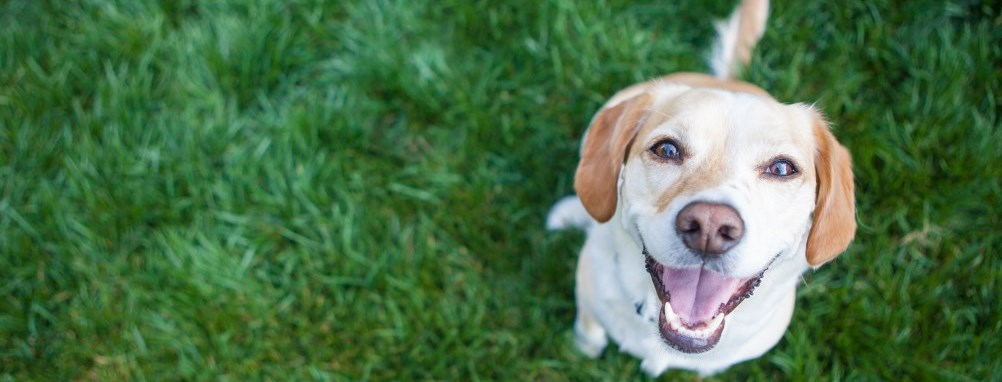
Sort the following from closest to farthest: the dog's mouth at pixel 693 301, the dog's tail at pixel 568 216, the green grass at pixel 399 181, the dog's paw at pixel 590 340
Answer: the dog's mouth at pixel 693 301 → the dog's paw at pixel 590 340 → the green grass at pixel 399 181 → the dog's tail at pixel 568 216

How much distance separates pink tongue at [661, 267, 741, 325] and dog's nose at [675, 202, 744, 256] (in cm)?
33

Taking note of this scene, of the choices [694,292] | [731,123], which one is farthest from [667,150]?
[694,292]

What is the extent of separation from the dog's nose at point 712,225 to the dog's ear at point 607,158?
0.41 metres

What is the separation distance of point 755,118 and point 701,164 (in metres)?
0.20

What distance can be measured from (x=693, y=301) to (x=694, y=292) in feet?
0.09

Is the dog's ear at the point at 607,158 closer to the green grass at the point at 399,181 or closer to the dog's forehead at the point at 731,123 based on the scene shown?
the dog's forehead at the point at 731,123

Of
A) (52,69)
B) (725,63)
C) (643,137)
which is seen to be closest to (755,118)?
(643,137)

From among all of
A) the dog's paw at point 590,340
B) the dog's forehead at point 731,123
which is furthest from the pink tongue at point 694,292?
the dog's paw at point 590,340

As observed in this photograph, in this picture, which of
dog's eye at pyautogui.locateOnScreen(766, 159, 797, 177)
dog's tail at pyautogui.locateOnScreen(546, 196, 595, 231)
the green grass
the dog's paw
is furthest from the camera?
dog's tail at pyautogui.locateOnScreen(546, 196, 595, 231)

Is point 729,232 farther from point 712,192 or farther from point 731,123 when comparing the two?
point 731,123

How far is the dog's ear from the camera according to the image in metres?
2.32

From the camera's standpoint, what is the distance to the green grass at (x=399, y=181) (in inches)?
123

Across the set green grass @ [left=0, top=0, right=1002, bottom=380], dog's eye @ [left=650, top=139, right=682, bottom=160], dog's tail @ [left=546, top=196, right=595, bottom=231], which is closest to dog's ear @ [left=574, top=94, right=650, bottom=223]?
dog's eye @ [left=650, top=139, right=682, bottom=160]

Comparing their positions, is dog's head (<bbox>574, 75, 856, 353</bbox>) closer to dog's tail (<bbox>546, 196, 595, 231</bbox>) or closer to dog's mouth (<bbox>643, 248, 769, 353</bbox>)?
dog's mouth (<bbox>643, 248, 769, 353</bbox>)
